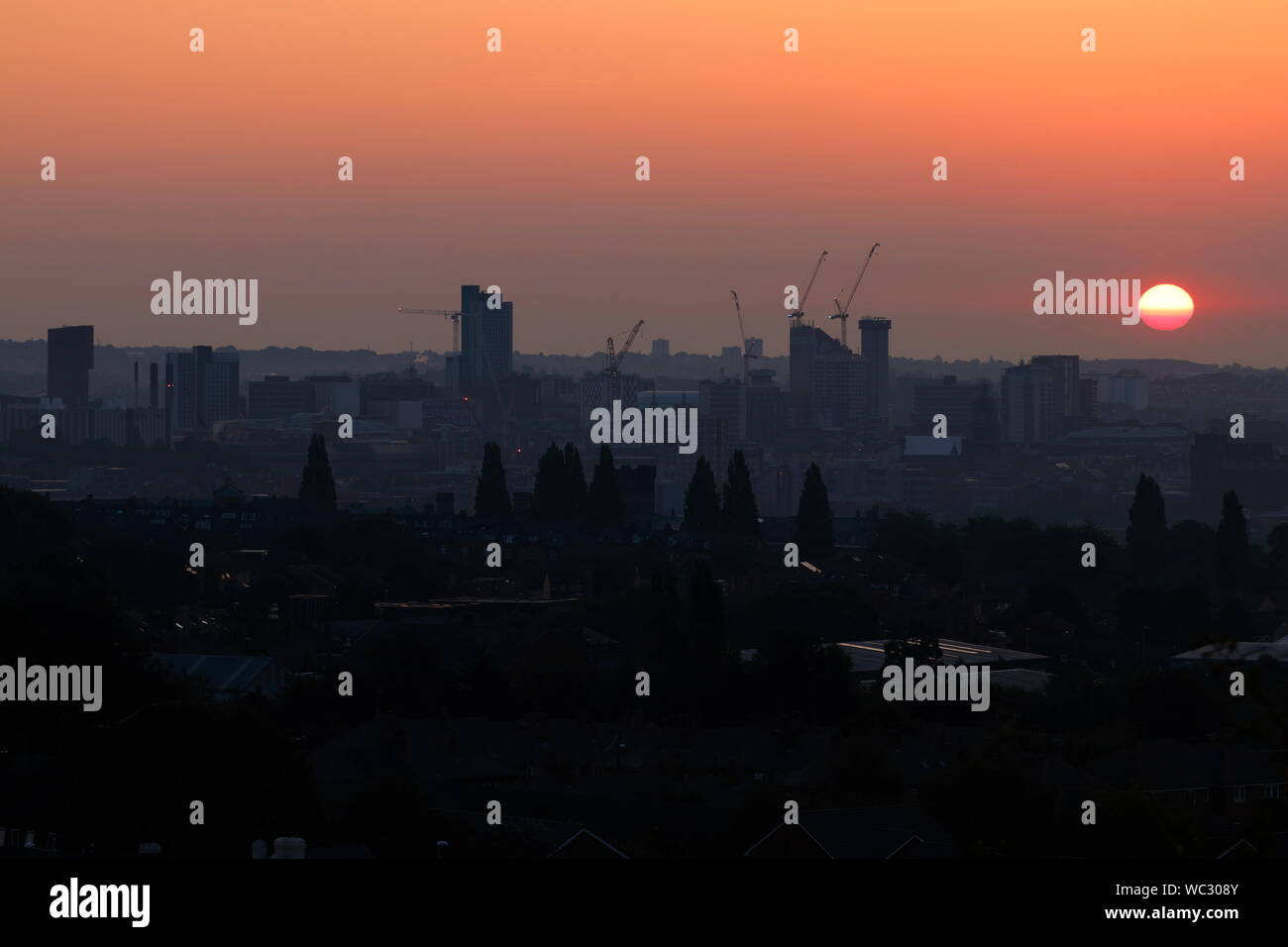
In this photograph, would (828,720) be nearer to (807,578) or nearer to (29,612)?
(29,612)

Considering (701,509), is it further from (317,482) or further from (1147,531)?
(1147,531)

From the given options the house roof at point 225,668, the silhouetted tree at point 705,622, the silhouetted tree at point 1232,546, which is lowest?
the house roof at point 225,668

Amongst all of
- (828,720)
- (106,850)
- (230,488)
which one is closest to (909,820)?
(106,850)

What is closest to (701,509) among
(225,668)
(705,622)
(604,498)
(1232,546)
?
(604,498)

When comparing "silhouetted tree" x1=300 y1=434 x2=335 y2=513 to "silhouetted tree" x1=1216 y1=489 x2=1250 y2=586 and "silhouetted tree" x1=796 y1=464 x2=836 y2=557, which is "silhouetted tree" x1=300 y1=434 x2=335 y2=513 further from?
"silhouetted tree" x1=1216 y1=489 x2=1250 y2=586

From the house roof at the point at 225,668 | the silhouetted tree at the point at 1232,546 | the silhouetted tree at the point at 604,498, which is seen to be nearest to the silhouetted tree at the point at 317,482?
the silhouetted tree at the point at 604,498

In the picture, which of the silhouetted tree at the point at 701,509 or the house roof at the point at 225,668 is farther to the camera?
the silhouetted tree at the point at 701,509

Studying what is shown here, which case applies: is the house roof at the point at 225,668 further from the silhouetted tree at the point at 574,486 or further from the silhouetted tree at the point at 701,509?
the silhouetted tree at the point at 701,509
